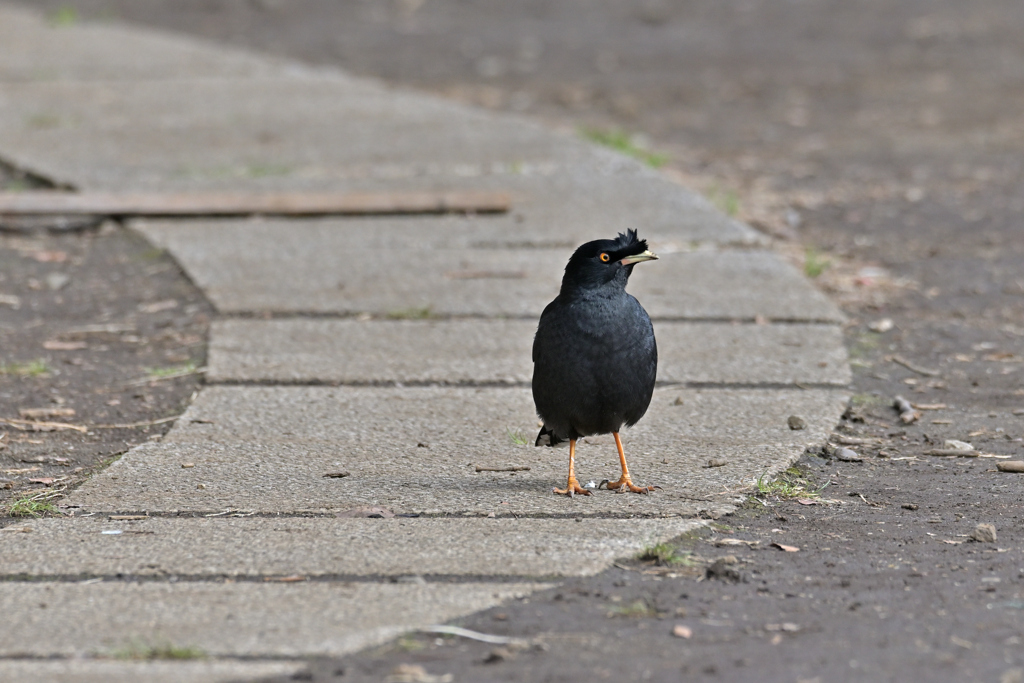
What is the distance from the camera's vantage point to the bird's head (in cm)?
452

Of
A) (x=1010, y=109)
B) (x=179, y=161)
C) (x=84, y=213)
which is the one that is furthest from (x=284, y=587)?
(x=1010, y=109)

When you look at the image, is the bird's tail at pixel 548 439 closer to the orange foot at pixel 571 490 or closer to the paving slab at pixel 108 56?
the orange foot at pixel 571 490

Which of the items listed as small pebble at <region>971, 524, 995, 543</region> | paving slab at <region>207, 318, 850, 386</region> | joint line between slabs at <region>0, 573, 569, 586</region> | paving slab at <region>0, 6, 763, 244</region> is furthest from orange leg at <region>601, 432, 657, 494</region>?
paving slab at <region>0, 6, 763, 244</region>

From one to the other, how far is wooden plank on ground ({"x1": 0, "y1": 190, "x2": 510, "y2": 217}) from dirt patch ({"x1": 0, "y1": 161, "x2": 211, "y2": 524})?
132 millimetres

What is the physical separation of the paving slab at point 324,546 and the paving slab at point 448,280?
246 centimetres

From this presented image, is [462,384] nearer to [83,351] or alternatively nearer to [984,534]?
[83,351]

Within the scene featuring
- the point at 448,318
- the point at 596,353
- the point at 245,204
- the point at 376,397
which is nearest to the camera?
the point at 596,353

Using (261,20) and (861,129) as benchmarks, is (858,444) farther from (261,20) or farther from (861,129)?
(261,20)

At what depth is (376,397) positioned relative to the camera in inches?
215

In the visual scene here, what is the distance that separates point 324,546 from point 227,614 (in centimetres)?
51

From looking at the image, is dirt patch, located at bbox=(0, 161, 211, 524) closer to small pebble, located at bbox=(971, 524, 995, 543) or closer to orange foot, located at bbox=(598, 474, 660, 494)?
orange foot, located at bbox=(598, 474, 660, 494)

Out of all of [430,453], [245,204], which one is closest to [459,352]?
[430,453]

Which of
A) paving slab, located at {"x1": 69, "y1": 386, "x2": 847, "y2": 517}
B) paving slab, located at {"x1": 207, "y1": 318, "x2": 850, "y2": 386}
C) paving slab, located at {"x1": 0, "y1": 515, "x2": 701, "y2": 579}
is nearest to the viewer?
paving slab, located at {"x1": 0, "y1": 515, "x2": 701, "y2": 579}

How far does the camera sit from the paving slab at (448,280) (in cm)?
660
